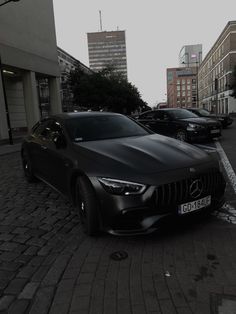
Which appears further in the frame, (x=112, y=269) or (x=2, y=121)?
(x=2, y=121)

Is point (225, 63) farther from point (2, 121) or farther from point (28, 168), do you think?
point (28, 168)

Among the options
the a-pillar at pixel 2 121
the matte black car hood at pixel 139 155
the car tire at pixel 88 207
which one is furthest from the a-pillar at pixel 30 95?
the car tire at pixel 88 207

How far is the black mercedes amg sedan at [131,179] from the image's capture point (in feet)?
11.0

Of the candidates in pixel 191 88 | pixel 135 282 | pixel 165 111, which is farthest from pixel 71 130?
pixel 191 88

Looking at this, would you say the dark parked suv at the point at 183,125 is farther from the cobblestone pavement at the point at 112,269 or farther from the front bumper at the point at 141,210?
the front bumper at the point at 141,210

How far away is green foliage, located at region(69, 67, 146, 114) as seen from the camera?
36844 mm

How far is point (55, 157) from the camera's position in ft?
16.0

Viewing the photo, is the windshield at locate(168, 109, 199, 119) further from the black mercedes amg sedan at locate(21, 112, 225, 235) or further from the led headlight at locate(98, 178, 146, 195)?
the led headlight at locate(98, 178, 146, 195)

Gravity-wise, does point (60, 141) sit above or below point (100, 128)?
below

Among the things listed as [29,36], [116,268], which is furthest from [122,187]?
[29,36]

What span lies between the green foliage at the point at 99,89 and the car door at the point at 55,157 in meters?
31.7

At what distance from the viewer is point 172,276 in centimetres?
295

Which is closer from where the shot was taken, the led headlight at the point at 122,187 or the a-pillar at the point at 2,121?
the led headlight at the point at 122,187

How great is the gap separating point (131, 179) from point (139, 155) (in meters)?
0.53
